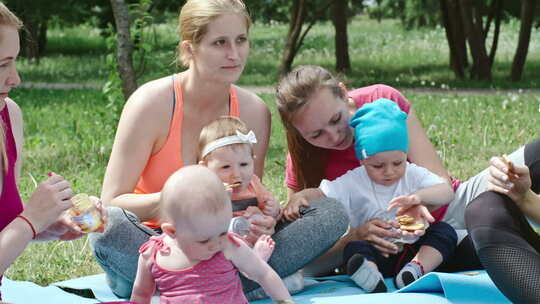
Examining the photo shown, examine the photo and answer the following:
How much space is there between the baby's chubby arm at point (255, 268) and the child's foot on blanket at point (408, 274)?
78 centimetres

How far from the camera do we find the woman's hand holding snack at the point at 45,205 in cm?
304

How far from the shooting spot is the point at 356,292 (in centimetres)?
390

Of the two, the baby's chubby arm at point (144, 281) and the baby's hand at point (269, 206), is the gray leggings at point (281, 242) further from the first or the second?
the baby's chubby arm at point (144, 281)

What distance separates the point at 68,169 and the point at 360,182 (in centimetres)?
404

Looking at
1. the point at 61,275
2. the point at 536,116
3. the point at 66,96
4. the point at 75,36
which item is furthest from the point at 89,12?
the point at 61,275

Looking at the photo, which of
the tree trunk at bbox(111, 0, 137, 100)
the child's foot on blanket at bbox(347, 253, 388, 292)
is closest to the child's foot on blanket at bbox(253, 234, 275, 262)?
the child's foot on blanket at bbox(347, 253, 388, 292)

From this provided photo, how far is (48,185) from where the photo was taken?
121 inches

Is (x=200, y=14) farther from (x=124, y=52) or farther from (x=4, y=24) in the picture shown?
(x=124, y=52)

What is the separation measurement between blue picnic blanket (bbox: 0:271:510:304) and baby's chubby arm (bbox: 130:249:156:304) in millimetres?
663

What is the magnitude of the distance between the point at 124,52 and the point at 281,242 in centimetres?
479

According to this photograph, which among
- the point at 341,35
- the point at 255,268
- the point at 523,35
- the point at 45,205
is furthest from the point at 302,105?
the point at 341,35

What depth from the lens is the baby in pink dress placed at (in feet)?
9.87

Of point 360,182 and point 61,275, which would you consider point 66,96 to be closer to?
point 61,275

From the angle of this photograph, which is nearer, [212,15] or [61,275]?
[212,15]
